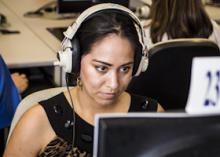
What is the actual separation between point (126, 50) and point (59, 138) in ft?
0.86

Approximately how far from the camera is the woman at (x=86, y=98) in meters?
0.99

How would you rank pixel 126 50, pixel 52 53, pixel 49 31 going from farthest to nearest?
pixel 49 31 < pixel 52 53 < pixel 126 50

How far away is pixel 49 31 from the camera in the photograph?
2445 millimetres

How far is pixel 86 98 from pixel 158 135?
1.85ft

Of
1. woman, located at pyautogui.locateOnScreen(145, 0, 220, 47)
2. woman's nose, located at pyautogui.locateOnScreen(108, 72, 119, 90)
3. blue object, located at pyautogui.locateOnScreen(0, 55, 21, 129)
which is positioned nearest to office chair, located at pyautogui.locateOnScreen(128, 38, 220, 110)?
woman, located at pyautogui.locateOnScreen(145, 0, 220, 47)

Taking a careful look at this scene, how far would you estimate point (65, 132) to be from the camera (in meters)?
1.10

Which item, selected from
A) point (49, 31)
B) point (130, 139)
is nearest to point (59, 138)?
point (130, 139)

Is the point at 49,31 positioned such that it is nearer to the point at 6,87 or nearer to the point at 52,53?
the point at 52,53

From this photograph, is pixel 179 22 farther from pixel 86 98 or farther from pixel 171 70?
pixel 86 98

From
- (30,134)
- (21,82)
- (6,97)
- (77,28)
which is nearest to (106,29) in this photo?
(77,28)

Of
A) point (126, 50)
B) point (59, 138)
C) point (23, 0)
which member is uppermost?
point (126, 50)

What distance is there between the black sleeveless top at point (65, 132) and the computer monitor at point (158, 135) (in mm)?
479

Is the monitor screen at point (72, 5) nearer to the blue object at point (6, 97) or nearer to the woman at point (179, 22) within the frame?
the woman at point (179, 22)

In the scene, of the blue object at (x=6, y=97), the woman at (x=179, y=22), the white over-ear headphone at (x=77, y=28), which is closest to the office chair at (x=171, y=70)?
the woman at (x=179, y=22)
